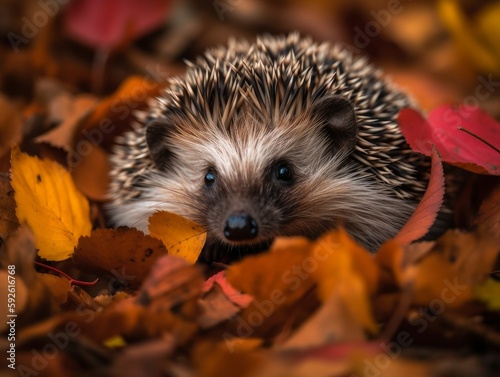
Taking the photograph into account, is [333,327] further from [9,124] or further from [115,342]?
[9,124]

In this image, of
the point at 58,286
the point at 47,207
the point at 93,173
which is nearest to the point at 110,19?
the point at 93,173

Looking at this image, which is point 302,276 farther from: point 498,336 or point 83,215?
point 83,215

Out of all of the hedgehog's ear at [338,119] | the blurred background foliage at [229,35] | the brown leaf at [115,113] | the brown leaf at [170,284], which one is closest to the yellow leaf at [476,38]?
the blurred background foliage at [229,35]

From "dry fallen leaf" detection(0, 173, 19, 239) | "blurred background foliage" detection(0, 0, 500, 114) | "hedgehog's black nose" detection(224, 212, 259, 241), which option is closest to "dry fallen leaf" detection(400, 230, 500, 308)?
"hedgehog's black nose" detection(224, 212, 259, 241)

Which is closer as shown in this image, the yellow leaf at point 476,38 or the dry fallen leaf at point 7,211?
the dry fallen leaf at point 7,211

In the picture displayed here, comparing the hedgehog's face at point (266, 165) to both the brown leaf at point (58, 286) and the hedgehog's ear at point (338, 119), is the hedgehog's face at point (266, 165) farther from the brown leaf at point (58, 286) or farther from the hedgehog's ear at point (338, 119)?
the brown leaf at point (58, 286)

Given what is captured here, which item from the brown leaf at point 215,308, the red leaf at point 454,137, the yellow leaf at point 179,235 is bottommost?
the yellow leaf at point 179,235
